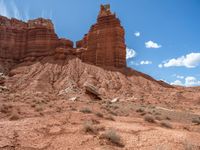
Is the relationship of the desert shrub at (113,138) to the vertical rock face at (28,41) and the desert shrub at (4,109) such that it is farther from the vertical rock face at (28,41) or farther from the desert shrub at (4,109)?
the vertical rock face at (28,41)

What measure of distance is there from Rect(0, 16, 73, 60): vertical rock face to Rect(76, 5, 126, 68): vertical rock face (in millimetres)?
8182

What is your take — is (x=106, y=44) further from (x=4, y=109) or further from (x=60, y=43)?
(x=4, y=109)

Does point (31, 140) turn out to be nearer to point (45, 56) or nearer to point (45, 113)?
point (45, 113)

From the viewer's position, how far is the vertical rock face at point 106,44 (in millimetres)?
50375

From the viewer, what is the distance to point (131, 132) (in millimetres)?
9750

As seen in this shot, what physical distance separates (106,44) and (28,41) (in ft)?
69.1

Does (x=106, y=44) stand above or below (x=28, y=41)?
below

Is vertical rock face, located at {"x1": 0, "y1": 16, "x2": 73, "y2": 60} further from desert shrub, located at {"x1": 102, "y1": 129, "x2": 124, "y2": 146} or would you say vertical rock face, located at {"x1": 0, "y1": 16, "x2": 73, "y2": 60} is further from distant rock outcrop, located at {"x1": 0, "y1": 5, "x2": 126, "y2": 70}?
desert shrub, located at {"x1": 102, "y1": 129, "x2": 124, "y2": 146}

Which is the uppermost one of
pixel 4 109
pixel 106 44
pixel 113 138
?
pixel 106 44

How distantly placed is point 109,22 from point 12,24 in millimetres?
28352

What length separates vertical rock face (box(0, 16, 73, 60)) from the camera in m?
54.7

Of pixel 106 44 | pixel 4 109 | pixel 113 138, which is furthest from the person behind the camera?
pixel 106 44

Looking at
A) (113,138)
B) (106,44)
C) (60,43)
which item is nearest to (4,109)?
(113,138)

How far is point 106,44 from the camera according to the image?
5122cm
